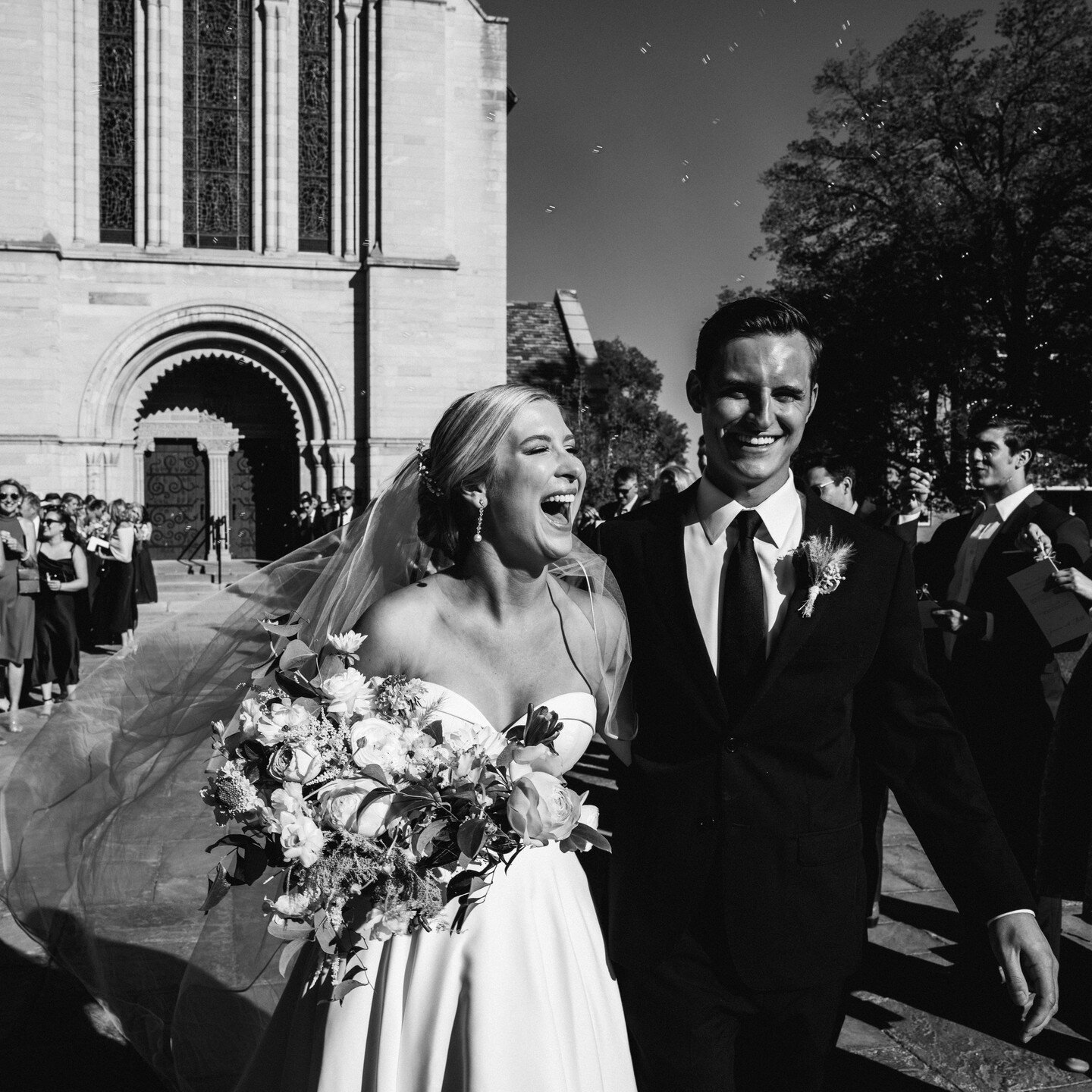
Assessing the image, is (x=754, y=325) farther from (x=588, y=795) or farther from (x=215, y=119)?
(x=215, y=119)

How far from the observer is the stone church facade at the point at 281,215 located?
20891mm

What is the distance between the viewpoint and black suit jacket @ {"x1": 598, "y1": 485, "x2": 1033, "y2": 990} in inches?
90.4

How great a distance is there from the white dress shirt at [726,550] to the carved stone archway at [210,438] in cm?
2224

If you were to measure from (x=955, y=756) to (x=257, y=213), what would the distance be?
21896mm

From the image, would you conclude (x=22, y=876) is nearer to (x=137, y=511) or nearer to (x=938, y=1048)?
(x=938, y=1048)

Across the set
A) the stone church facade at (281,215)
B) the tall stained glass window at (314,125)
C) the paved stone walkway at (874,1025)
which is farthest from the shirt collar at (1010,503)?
the tall stained glass window at (314,125)

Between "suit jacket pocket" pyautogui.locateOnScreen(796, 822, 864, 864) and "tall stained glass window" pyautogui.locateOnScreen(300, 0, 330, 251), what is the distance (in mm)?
21715

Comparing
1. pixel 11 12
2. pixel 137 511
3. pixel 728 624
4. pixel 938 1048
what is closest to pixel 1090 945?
pixel 938 1048

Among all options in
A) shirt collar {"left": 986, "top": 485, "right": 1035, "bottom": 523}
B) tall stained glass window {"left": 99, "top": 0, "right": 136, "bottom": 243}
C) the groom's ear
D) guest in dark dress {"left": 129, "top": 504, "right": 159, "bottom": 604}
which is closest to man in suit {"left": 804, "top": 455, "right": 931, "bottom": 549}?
shirt collar {"left": 986, "top": 485, "right": 1035, "bottom": 523}

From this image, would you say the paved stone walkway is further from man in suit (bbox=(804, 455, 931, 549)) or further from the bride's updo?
man in suit (bbox=(804, 455, 931, 549))

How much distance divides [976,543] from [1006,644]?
0.60m

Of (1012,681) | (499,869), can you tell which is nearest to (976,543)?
(1012,681)

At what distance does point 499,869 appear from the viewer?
7.88 ft

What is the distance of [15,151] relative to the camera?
19.8 m
